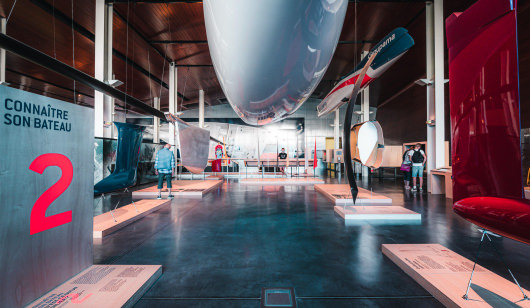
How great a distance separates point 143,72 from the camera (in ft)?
32.7

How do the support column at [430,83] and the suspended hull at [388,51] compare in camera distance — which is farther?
the support column at [430,83]

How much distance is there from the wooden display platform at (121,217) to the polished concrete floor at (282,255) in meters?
0.12

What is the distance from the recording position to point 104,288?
59.1 inches

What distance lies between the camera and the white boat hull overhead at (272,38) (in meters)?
0.71

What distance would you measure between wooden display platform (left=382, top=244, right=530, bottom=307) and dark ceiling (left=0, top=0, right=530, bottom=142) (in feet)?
16.2

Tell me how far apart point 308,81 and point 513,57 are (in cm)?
98

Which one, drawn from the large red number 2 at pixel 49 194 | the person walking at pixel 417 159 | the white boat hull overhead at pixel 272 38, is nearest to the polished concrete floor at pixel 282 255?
the large red number 2 at pixel 49 194

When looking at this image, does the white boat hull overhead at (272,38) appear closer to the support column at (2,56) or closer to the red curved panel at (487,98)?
the red curved panel at (487,98)

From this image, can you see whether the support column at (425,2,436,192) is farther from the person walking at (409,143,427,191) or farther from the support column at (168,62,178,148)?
the support column at (168,62,178,148)

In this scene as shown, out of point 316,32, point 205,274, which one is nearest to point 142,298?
point 205,274

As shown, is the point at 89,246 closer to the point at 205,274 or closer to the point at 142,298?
the point at 142,298

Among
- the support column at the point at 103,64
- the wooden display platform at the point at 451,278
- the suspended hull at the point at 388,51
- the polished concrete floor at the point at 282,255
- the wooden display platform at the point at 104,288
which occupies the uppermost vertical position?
the support column at the point at 103,64

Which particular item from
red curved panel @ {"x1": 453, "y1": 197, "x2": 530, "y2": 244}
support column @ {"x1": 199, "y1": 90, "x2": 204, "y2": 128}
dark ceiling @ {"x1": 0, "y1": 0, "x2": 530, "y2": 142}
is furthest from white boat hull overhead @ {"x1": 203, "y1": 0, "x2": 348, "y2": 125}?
support column @ {"x1": 199, "y1": 90, "x2": 204, "y2": 128}

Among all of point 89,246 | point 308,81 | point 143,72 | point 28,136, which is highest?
point 143,72
